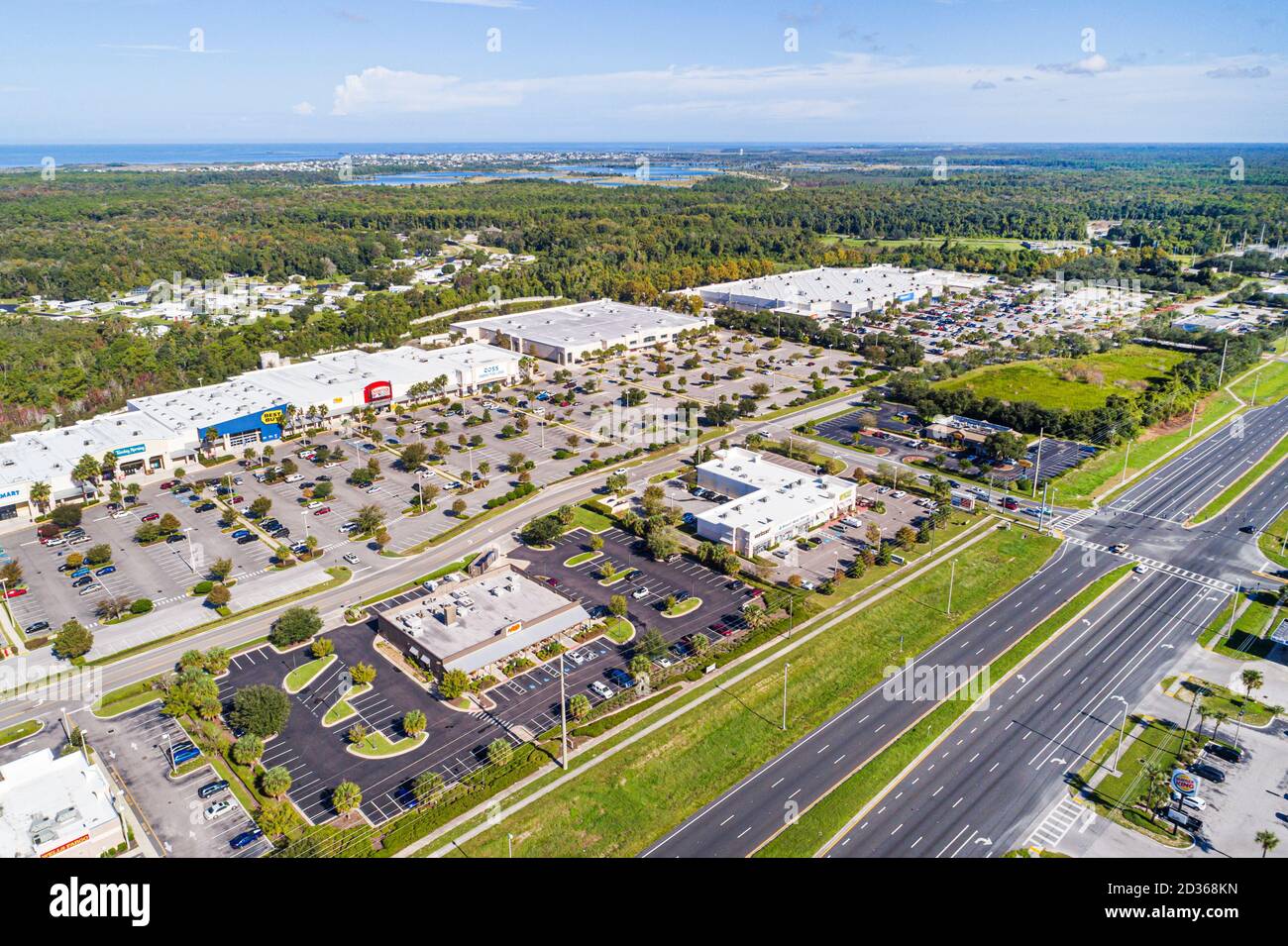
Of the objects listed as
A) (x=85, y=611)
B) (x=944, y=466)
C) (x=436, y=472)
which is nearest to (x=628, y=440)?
(x=436, y=472)

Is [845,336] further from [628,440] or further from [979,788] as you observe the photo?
[979,788]

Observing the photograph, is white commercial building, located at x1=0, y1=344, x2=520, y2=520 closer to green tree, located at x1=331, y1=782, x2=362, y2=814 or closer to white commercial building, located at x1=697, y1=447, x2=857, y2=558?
white commercial building, located at x1=697, y1=447, x2=857, y2=558

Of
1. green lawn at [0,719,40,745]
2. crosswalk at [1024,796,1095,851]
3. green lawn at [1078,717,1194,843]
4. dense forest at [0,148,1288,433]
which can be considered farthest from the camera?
dense forest at [0,148,1288,433]

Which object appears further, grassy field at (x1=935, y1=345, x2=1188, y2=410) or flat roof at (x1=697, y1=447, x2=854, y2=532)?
grassy field at (x1=935, y1=345, x2=1188, y2=410)

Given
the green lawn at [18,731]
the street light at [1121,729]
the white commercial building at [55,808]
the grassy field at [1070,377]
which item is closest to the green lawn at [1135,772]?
the street light at [1121,729]

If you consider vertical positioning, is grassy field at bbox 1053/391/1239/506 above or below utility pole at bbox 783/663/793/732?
above

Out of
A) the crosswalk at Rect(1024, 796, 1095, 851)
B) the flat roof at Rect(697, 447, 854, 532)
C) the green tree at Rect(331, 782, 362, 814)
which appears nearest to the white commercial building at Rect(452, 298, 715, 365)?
the flat roof at Rect(697, 447, 854, 532)

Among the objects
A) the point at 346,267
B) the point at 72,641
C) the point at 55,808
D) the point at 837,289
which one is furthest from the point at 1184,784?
the point at 346,267
